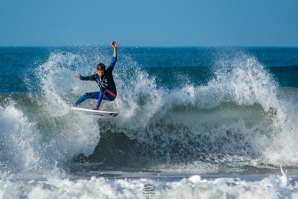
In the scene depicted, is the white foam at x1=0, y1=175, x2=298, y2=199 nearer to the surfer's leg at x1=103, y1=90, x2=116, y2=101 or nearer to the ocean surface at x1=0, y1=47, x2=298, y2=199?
the ocean surface at x1=0, y1=47, x2=298, y2=199

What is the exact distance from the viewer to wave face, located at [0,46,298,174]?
12680mm

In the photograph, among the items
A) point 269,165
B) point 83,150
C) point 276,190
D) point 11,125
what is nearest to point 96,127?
point 83,150

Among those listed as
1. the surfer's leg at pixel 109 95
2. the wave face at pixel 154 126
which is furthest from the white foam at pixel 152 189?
the surfer's leg at pixel 109 95

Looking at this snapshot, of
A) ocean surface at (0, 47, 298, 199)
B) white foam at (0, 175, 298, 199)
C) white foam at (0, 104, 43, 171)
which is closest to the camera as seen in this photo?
white foam at (0, 175, 298, 199)

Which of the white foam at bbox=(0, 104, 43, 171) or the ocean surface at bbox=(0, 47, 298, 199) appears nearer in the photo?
the white foam at bbox=(0, 104, 43, 171)

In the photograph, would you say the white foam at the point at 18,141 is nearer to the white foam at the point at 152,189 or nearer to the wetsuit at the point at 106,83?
the wetsuit at the point at 106,83

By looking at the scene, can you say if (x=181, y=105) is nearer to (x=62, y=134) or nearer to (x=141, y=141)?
(x=141, y=141)

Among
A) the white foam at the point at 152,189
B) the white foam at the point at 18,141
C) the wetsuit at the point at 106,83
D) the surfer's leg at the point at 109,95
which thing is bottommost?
the white foam at the point at 152,189

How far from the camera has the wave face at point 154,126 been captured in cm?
1268

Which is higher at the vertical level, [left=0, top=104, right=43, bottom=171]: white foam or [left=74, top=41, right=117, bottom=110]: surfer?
[left=74, top=41, right=117, bottom=110]: surfer

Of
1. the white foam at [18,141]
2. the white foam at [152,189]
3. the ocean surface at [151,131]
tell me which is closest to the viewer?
the white foam at [152,189]

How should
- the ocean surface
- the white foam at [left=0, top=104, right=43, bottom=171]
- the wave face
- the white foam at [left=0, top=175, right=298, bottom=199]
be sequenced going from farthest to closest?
the wave face → the ocean surface → the white foam at [left=0, top=104, right=43, bottom=171] → the white foam at [left=0, top=175, right=298, bottom=199]

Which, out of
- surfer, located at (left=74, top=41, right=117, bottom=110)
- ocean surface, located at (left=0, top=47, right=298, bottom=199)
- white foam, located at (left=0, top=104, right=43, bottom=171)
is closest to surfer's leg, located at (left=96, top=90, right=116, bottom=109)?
surfer, located at (left=74, top=41, right=117, bottom=110)

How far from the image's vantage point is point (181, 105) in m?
15.5
